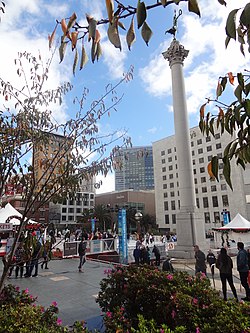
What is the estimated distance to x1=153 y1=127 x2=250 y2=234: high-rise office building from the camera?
61312mm

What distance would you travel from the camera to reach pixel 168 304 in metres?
4.48

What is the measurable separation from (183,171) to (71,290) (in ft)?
47.6

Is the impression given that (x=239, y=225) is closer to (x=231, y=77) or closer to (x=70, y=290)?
(x=70, y=290)

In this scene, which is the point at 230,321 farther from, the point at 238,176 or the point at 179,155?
the point at 238,176

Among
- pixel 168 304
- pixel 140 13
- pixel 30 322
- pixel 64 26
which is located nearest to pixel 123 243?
pixel 168 304

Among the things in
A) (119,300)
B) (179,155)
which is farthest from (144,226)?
(119,300)

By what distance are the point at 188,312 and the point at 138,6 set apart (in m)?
4.14

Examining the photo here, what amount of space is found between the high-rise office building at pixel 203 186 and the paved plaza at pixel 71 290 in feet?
140

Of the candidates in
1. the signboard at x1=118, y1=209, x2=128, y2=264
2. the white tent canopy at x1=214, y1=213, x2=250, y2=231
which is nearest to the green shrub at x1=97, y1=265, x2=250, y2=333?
the signboard at x1=118, y1=209, x2=128, y2=264

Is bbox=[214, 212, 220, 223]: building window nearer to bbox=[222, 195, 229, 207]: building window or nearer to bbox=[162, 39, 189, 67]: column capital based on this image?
bbox=[222, 195, 229, 207]: building window

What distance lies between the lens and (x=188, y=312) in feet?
13.1

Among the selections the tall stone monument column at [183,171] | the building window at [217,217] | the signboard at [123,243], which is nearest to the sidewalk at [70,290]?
the signboard at [123,243]

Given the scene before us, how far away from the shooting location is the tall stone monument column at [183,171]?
64.2 feet

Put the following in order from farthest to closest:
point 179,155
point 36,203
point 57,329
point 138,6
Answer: point 179,155
point 36,203
point 57,329
point 138,6
